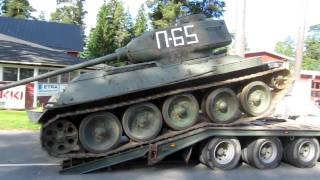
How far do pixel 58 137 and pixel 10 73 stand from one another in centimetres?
1826

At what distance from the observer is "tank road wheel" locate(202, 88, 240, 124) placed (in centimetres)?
1040

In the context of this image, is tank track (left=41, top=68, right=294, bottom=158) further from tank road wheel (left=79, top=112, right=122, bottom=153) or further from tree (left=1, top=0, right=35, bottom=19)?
tree (left=1, top=0, right=35, bottom=19)

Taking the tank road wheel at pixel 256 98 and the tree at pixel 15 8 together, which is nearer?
the tank road wheel at pixel 256 98

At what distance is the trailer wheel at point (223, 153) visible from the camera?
394 inches

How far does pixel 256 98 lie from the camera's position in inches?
425

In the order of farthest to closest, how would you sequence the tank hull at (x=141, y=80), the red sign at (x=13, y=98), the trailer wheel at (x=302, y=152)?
the red sign at (x=13, y=98) < the trailer wheel at (x=302, y=152) < the tank hull at (x=141, y=80)

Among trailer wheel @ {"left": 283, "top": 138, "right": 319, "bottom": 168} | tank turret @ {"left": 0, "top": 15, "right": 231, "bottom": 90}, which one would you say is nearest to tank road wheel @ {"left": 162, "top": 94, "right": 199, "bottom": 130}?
tank turret @ {"left": 0, "top": 15, "right": 231, "bottom": 90}

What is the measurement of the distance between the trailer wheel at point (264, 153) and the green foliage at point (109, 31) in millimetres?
39471

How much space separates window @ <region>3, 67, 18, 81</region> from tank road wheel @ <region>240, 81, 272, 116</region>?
726 inches

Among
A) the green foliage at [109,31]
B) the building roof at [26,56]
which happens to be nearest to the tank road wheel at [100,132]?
Answer: the building roof at [26,56]

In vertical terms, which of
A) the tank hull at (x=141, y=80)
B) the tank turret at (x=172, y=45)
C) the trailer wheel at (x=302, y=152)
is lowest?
the trailer wheel at (x=302, y=152)

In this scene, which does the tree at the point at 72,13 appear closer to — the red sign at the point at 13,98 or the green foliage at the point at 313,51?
the green foliage at the point at 313,51

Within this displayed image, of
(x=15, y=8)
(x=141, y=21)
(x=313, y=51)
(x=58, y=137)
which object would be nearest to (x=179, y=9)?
(x=141, y=21)

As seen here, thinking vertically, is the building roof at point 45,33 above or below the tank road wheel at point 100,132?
above
